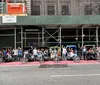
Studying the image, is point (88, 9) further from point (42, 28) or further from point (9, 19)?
point (9, 19)

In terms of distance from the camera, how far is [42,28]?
29.5m

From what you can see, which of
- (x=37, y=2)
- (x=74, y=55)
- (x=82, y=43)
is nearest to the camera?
(x=74, y=55)

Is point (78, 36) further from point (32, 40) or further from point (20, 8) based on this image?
point (20, 8)

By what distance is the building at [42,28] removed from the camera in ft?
89.5

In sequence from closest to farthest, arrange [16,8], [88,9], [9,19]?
[9,19]
[16,8]
[88,9]

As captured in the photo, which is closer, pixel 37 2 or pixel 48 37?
pixel 48 37

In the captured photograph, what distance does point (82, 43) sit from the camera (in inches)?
1155

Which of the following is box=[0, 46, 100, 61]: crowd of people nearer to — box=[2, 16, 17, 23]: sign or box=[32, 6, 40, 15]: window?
box=[2, 16, 17, 23]: sign

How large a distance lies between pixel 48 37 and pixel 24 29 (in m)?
2.67

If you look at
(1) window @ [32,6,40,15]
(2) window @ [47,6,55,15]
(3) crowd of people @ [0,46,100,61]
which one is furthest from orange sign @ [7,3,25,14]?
(2) window @ [47,6,55,15]

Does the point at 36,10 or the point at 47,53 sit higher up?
the point at 36,10

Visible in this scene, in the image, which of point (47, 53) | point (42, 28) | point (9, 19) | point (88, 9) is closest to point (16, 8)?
point (9, 19)

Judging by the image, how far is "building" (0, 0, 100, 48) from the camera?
27281 millimetres

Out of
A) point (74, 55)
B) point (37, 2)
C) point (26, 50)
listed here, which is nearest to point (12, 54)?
point (26, 50)
